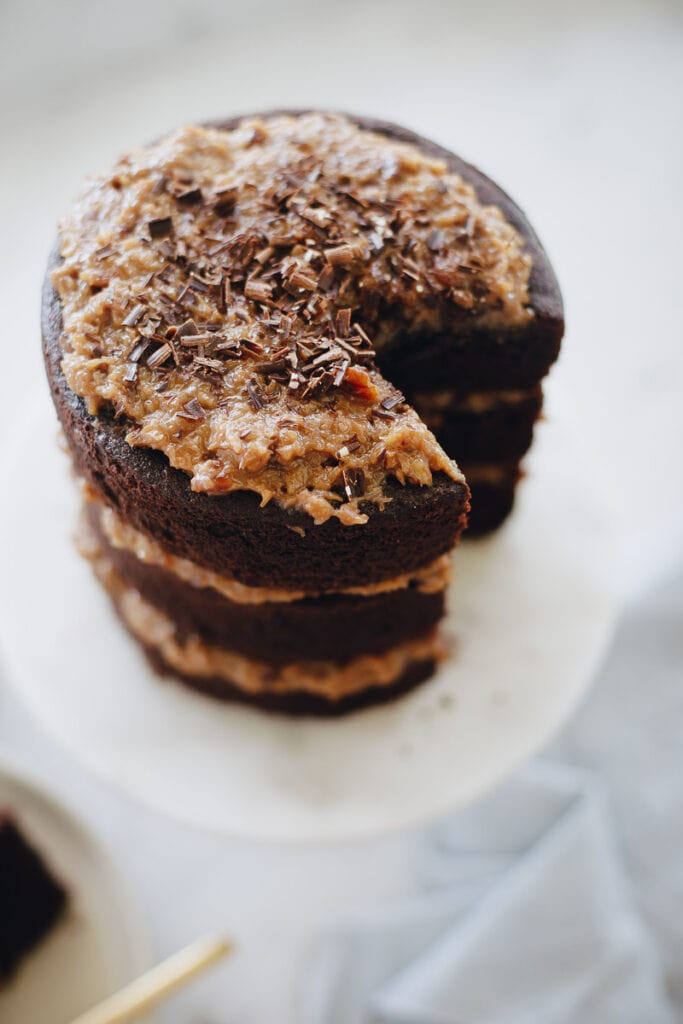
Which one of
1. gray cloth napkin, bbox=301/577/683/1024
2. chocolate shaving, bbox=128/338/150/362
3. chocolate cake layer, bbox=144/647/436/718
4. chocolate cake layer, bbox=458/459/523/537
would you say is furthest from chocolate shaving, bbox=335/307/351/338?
gray cloth napkin, bbox=301/577/683/1024

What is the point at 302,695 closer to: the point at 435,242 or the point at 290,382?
the point at 290,382

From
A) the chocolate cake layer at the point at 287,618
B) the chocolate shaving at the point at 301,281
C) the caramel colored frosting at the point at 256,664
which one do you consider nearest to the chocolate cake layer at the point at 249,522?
the chocolate cake layer at the point at 287,618

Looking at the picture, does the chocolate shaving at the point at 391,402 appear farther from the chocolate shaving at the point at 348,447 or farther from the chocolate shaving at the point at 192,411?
the chocolate shaving at the point at 192,411

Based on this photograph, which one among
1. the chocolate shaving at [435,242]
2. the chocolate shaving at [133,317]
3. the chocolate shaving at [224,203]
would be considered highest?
the chocolate shaving at [224,203]

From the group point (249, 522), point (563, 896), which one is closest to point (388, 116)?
point (249, 522)

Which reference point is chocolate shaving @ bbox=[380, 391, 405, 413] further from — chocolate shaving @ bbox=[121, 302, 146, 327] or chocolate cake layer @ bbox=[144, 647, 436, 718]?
chocolate cake layer @ bbox=[144, 647, 436, 718]

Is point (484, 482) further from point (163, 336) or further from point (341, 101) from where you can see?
point (341, 101)
